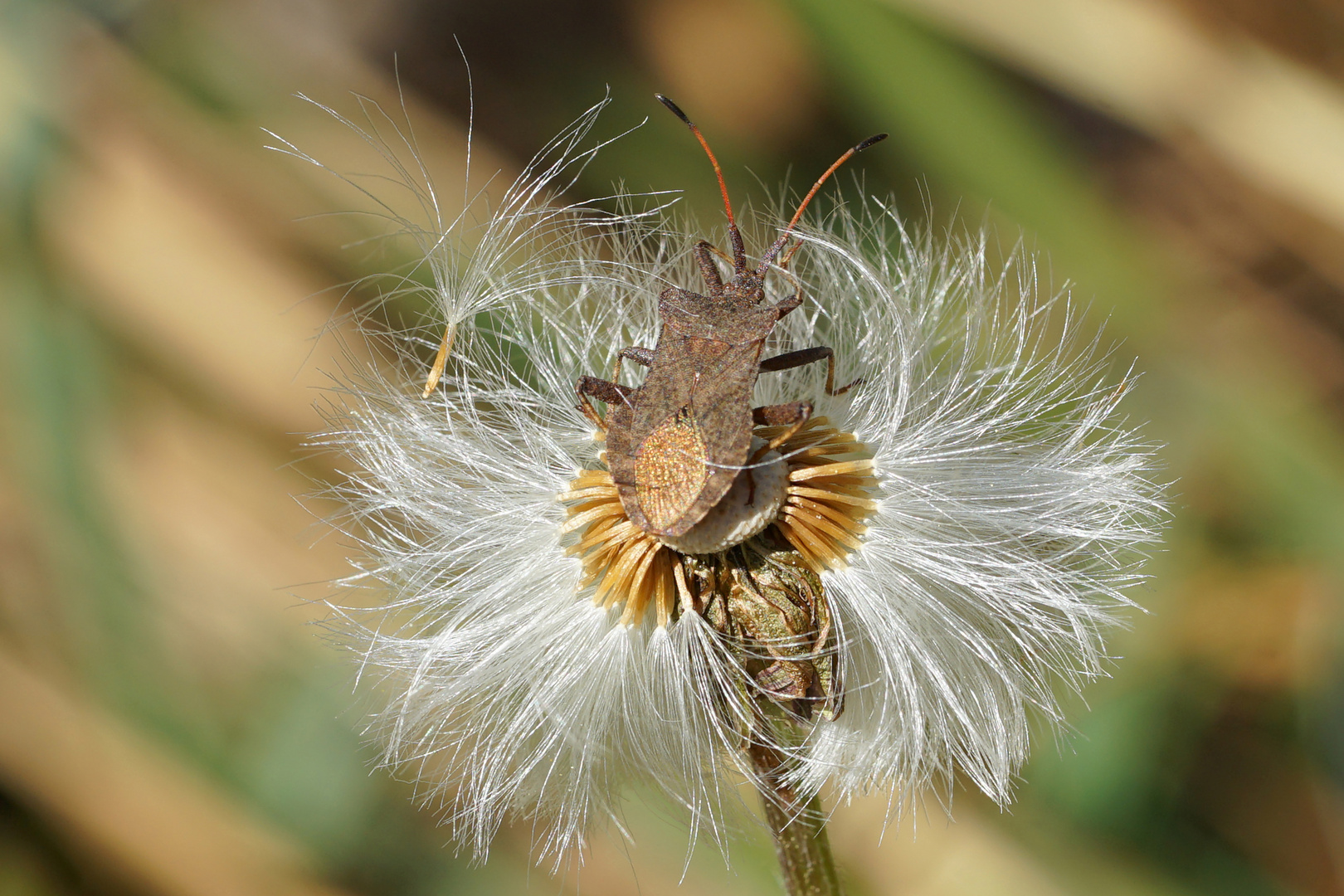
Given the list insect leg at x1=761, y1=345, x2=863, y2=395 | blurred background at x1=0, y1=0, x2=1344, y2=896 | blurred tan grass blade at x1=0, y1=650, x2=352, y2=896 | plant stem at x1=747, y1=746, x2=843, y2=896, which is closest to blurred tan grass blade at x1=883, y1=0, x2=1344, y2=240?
blurred background at x1=0, y1=0, x2=1344, y2=896

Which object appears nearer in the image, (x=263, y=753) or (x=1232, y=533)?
(x=1232, y=533)

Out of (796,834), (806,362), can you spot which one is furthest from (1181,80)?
(796,834)

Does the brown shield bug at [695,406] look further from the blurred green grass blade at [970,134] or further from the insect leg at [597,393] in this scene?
the blurred green grass blade at [970,134]

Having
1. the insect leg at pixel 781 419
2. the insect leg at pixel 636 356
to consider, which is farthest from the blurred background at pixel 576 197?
the insect leg at pixel 781 419

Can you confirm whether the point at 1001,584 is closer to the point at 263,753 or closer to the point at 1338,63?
the point at 263,753

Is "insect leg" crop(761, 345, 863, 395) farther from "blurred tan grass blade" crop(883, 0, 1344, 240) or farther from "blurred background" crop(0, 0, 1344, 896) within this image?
"blurred tan grass blade" crop(883, 0, 1344, 240)

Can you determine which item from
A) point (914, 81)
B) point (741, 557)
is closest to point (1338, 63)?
point (914, 81)
